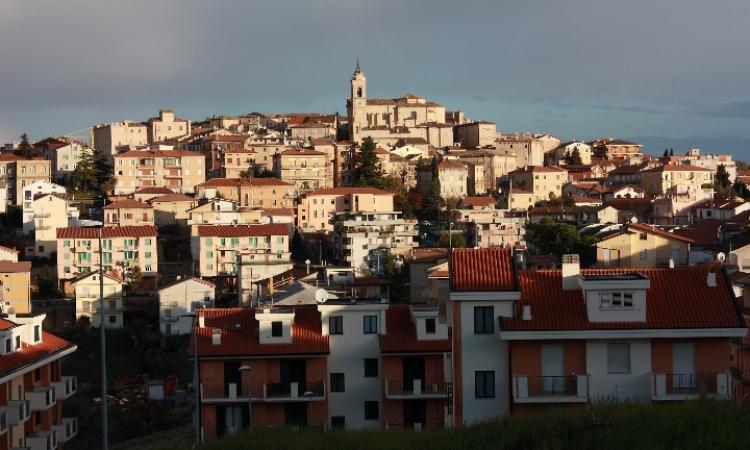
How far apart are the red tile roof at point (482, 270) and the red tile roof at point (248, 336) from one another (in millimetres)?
5226

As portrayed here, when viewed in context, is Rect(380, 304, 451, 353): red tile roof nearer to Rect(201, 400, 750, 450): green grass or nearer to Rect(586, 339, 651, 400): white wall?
Rect(586, 339, 651, 400): white wall

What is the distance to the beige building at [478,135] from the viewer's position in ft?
380

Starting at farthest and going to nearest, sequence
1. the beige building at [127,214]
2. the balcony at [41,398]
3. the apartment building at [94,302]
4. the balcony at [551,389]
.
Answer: the beige building at [127,214] < the apartment building at [94,302] < the balcony at [41,398] < the balcony at [551,389]

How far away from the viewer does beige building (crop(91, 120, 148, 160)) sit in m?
112

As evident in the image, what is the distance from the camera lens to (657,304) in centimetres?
1680

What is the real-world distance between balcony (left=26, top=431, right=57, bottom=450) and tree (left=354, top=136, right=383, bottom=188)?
2731 inches

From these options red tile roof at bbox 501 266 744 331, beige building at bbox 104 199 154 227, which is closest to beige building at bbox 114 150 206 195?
beige building at bbox 104 199 154 227

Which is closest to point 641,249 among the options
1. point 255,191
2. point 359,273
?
point 359,273

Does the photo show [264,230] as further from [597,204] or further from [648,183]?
[648,183]

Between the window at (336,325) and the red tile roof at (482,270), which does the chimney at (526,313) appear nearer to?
the red tile roof at (482,270)

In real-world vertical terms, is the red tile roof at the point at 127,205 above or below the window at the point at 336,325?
above

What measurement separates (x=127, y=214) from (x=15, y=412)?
5444cm

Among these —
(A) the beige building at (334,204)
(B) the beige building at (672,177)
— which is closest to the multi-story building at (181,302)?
(A) the beige building at (334,204)

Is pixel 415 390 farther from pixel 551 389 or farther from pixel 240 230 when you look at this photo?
pixel 240 230
